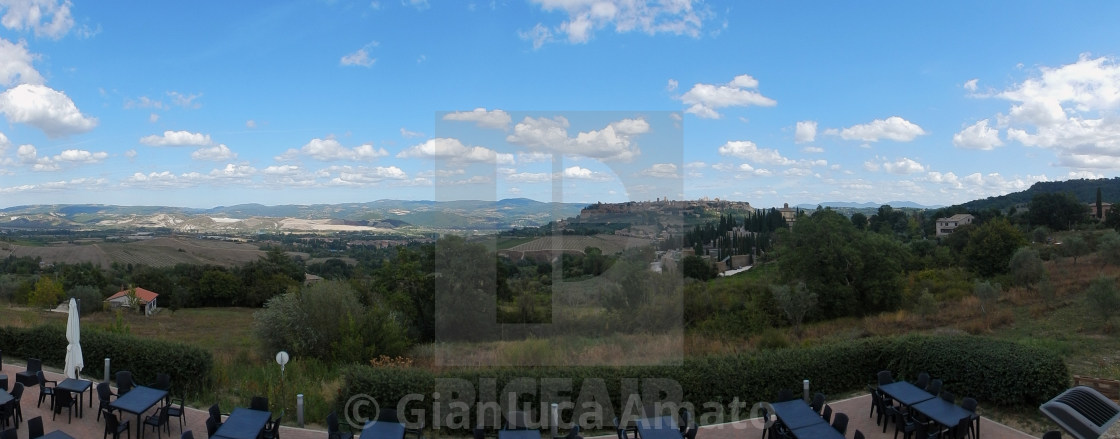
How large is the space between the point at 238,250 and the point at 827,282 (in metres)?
62.9

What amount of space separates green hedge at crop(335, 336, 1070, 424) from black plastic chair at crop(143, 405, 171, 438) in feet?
7.03

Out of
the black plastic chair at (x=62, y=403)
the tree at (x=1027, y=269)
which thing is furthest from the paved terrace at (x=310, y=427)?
the tree at (x=1027, y=269)

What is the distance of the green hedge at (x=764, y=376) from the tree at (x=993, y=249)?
2363 cm

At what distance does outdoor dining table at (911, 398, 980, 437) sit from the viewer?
629 centimetres

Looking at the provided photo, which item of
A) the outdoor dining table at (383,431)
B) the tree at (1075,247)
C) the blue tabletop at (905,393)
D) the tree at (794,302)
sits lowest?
the tree at (794,302)

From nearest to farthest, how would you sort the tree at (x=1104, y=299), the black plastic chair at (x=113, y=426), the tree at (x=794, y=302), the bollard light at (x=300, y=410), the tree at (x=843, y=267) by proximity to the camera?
the black plastic chair at (x=113, y=426)
the bollard light at (x=300, y=410)
the tree at (x=1104, y=299)
the tree at (x=794, y=302)
the tree at (x=843, y=267)

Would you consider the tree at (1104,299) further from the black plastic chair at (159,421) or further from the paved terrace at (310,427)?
the black plastic chair at (159,421)

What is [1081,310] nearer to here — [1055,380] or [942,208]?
A: [1055,380]

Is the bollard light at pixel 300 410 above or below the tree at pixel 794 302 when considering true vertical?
above

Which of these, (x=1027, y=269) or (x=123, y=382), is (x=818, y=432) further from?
(x=1027, y=269)

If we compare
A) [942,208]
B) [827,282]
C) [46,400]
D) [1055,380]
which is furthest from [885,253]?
[942,208]

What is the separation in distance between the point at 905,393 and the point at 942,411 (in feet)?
1.79

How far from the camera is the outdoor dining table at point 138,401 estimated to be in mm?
6664

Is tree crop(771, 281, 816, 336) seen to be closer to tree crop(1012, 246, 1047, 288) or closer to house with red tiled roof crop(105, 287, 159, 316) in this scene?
tree crop(1012, 246, 1047, 288)
